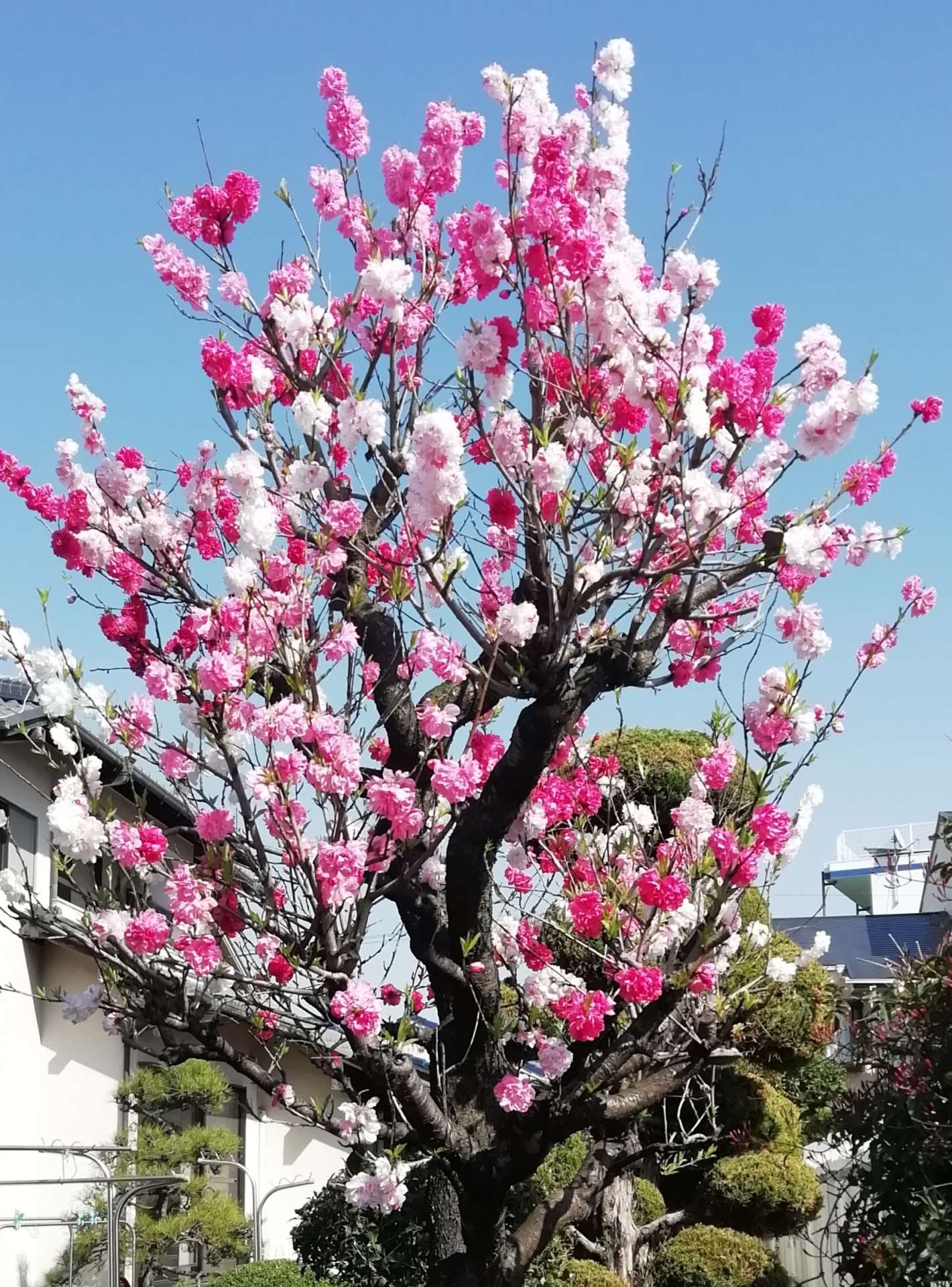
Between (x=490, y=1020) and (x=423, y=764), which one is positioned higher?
(x=423, y=764)

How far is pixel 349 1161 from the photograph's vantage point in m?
8.16

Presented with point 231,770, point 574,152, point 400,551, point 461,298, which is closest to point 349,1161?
point 231,770

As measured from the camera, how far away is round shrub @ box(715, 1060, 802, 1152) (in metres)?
10.5

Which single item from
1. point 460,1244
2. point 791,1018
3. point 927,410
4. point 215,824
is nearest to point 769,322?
point 927,410

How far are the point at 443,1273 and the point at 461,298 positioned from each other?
4.54m

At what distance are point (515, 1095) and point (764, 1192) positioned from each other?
5.06 metres

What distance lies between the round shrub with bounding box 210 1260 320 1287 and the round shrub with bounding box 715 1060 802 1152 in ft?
10.7

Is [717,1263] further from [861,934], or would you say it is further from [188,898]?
[861,934]

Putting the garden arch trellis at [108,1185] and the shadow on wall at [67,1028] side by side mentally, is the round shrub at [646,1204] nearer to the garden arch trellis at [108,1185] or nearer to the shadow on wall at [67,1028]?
the garden arch trellis at [108,1185]

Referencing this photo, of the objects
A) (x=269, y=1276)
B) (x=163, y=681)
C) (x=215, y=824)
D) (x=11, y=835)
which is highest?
(x=11, y=835)

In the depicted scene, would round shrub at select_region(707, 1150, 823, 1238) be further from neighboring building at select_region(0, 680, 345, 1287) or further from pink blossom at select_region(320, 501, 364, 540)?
pink blossom at select_region(320, 501, 364, 540)

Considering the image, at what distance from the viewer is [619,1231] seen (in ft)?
33.0

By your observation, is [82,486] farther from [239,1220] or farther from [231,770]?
[239,1220]

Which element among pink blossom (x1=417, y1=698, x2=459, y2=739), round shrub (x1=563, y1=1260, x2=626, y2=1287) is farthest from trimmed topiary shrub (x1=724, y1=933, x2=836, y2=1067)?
pink blossom (x1=417, y1=698, x2=459, y2=739)
